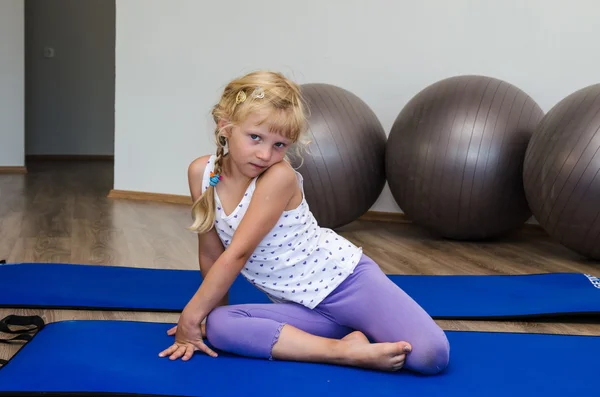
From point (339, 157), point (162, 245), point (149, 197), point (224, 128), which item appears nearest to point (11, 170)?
point (149, 197)

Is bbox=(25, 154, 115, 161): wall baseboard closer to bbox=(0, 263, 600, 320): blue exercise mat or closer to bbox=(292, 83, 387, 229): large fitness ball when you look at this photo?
bbox=(292, 83, 387, 229): large fitness ball

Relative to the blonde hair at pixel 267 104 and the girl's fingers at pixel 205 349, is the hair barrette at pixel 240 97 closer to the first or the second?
the blonde hair at pixel 267 104

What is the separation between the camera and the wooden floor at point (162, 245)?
112 inches

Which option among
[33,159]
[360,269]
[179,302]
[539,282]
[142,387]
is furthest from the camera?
[33,159]

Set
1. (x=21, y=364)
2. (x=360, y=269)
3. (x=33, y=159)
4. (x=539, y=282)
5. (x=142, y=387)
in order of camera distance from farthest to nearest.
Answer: (x=33, y=159) → (x=539, y=282) → (x=360, y=269) → (x=21, y=364) → (x=142, y=387)

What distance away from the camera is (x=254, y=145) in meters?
1.70

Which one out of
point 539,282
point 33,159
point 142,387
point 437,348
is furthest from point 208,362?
point 33,159

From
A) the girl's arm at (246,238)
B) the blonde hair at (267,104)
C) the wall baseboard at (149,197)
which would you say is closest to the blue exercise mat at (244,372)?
the girl's arm at (246,238)

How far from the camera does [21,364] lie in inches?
62.7

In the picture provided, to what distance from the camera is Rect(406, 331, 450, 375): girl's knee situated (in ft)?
5.32

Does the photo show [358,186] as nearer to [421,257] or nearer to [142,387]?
[421,257]

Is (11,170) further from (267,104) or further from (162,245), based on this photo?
(267,104)

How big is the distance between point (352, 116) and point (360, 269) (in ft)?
6.31

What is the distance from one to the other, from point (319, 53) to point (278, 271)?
9.13 feet
